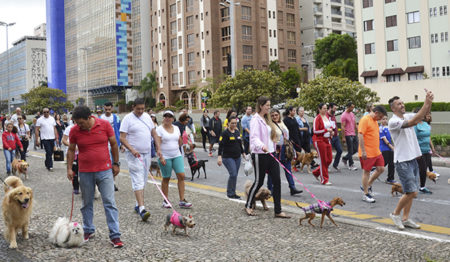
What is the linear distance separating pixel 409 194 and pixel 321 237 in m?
1.34

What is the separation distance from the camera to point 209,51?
70.9 meters

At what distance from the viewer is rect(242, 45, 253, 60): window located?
70319 millimetres

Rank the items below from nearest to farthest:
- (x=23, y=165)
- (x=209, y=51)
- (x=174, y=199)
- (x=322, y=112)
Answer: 1. (x=174, y=199)
2. (x=322, y=112)
3. (x=23, y=165)
4. (x=209, y=51)

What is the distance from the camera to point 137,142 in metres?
7.53

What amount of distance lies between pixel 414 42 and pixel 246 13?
90.3ft

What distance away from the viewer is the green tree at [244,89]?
112 feet

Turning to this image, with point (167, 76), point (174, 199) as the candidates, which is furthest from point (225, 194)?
point (167, 76)

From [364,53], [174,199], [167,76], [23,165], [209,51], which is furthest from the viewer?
[167,76]

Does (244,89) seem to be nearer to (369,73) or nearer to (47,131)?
(47,131)

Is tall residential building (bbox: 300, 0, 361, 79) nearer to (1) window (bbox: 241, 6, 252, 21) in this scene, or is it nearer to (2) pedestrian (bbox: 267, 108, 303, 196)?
(1) window (bbox: 241, 6, 252, 21)

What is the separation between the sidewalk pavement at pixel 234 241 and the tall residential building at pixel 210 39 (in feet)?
195

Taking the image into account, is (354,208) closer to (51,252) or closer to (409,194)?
(409,194)

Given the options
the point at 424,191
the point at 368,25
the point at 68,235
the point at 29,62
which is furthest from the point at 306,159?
the point at 29,62

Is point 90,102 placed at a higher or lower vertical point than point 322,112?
higher
